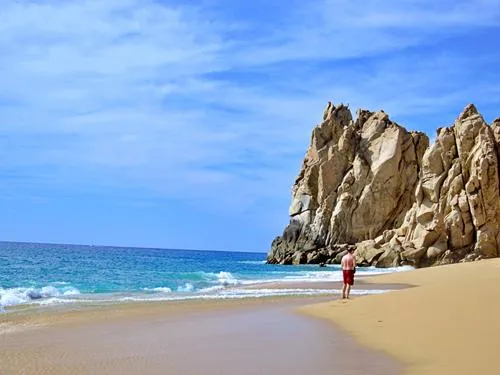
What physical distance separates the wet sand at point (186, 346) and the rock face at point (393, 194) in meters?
43.9

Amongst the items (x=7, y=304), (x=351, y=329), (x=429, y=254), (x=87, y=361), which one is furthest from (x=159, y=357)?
(x=429, y=254)

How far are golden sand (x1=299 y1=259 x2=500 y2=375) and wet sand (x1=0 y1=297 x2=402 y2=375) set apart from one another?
0.45m

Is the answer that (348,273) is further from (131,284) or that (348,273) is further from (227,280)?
(227,280)

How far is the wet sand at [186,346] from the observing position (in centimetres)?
789

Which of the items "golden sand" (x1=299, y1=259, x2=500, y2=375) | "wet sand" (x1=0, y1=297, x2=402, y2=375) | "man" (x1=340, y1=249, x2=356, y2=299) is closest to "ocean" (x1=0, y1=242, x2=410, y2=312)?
"man" (x1=340, y1=249, x2=356, y2=299)

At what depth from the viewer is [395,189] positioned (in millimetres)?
74875

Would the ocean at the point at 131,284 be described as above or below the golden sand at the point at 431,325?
below

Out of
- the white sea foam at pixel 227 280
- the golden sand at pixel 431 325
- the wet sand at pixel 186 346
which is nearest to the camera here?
the golden sand at pixel 431 325

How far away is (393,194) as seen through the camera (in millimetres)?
74812

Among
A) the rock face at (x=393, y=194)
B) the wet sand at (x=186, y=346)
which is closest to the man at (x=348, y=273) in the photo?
the wet sand at (x=186, y=346)

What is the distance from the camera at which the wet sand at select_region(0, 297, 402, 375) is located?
7.89 metres

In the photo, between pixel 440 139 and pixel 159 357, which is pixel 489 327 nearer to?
pixel 159 357

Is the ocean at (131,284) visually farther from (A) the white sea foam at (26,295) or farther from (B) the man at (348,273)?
(B) the man at (348,273)

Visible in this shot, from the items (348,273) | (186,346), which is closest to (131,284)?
(348,273)
